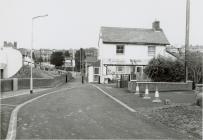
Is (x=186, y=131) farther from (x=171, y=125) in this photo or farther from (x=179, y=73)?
(x=179, y=73)

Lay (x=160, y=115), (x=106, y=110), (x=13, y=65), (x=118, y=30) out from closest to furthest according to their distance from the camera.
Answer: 1. (x=160, y=115)
2. (x=106, y=110)
3. (x=13, y=65)
4. (x=118, y=30)

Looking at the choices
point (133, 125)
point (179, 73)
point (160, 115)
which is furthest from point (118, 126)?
point (179, 73)

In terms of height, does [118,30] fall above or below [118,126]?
above

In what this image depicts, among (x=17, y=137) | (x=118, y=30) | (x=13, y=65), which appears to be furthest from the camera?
(x=118, y=30)

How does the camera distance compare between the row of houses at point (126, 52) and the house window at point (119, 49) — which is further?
the house window at point (119, 49)

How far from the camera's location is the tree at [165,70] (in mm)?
25312

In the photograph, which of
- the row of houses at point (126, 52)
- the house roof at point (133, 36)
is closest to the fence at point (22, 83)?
the row of houses at point (126, 52)

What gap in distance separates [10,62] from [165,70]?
927 inches

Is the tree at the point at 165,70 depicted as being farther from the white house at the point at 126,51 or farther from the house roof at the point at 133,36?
the house roof at the point at 133,36

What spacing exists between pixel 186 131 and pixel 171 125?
897 millimetres

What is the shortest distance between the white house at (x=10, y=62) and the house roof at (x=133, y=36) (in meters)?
12.2

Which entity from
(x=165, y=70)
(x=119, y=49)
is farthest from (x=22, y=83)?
(x=165, y=70)

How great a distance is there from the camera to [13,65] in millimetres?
40906

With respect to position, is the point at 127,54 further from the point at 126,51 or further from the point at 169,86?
the point at 169,86
